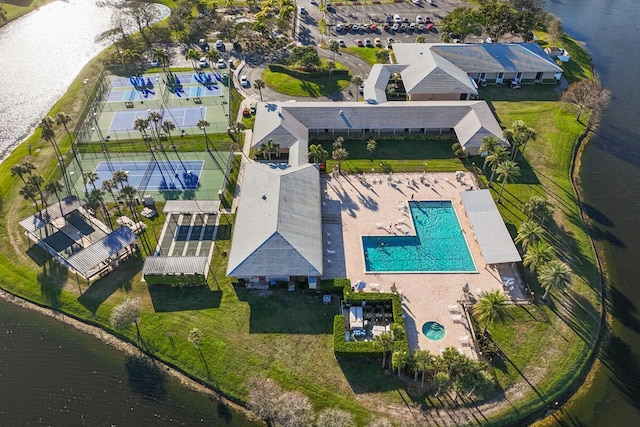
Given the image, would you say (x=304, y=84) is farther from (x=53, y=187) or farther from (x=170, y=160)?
(x=53, y=187)

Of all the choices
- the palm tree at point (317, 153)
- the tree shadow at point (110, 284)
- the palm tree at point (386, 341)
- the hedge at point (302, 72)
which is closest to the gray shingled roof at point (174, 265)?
the tree shadow at point (110, 284)

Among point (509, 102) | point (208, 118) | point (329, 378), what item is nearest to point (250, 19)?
point (208, 118)

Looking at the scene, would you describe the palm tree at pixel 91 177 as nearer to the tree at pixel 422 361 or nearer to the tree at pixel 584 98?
the tree at pixel 422 361

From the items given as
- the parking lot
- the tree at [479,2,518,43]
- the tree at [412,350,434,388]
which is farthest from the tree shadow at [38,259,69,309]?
the tree at [479,2,518,43]

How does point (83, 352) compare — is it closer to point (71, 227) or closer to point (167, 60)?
point (71, 227)

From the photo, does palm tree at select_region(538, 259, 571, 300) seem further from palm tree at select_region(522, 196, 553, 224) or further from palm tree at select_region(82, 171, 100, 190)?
palm tree at select_region(82, 171, 100, 190)

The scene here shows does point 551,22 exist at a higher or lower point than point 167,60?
higher
